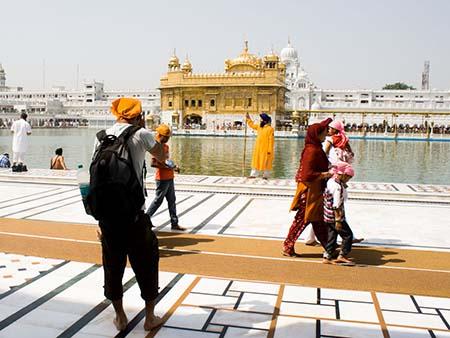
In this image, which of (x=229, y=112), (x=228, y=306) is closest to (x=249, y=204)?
(x=228, y=306)

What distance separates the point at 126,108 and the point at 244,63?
163 ft

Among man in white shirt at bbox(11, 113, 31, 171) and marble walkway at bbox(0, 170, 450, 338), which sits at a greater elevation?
man in white shirt at bbox(11, 113, 31, 171)

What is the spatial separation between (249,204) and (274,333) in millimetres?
4203

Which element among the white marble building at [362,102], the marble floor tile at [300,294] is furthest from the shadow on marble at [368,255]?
the white marble building at [362,102]

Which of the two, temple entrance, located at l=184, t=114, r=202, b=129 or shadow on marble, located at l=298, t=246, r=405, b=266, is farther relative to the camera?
temple entrance, located at l=184, t=114, r=202, b=129

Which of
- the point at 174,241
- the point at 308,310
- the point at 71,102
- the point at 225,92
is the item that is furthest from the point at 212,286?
the point at 71,102

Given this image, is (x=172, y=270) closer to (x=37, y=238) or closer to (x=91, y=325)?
(x=91, y=325)

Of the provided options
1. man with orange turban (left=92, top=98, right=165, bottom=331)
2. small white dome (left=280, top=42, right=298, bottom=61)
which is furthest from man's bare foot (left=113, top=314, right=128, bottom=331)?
small white dome (left=280, top=42, right=298, bottom=61)

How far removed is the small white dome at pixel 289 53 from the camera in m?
73.7

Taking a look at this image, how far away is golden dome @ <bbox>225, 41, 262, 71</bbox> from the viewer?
51.2 metres

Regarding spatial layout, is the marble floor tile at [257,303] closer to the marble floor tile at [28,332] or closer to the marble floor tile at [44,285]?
the marble floor tile at [28,332]

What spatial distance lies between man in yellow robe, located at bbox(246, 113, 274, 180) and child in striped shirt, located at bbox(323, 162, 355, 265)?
475cm

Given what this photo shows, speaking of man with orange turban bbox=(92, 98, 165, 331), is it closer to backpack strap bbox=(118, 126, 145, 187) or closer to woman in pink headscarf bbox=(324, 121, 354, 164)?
backpack strap bbox=(118, 126, 145, 187)

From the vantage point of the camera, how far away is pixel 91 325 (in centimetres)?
278
